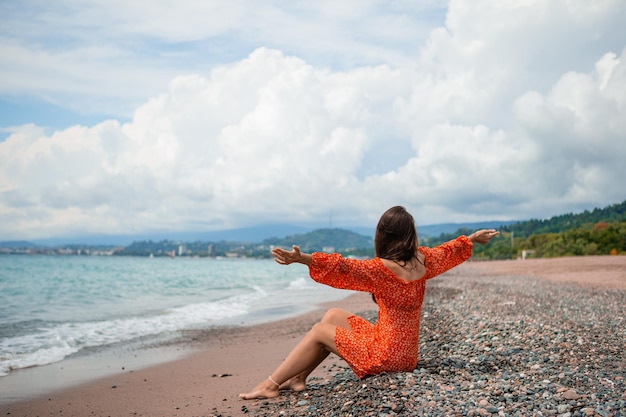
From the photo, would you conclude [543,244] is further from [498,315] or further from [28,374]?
[28,374]

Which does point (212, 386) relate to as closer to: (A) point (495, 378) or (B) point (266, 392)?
(B) point (266, 392)

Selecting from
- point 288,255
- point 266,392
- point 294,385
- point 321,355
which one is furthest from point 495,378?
point 288,255

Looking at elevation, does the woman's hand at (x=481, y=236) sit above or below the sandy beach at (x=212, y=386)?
above

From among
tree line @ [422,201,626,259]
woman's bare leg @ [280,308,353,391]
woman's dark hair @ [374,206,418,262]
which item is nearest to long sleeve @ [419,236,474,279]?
woman's dark hair @ [374,206,418,262]

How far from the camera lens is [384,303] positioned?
5.56 meters

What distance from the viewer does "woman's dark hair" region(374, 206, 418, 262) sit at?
5359mm

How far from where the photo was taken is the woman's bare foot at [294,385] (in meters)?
6.02

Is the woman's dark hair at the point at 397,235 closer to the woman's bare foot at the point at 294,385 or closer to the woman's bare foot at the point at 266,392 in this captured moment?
the woman's bare foot at the point at 294,385

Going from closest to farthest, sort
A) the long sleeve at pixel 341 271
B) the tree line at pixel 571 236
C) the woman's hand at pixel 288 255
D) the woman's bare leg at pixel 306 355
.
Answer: the woman's hand at pixel 288 255
the long sleeve at pixel 341 271
the woman's bare leg at pixel 306 355
the tree line at pixel 571 236

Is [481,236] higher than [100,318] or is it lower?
higher

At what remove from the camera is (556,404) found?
4.71 meters

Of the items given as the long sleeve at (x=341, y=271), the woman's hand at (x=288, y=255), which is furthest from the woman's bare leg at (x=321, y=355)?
the woman's hand at (x=288, y=255)

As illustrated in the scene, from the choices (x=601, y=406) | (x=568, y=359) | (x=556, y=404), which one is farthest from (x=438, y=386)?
(x=568, y=359)

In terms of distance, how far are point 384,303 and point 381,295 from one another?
0.34 ft
